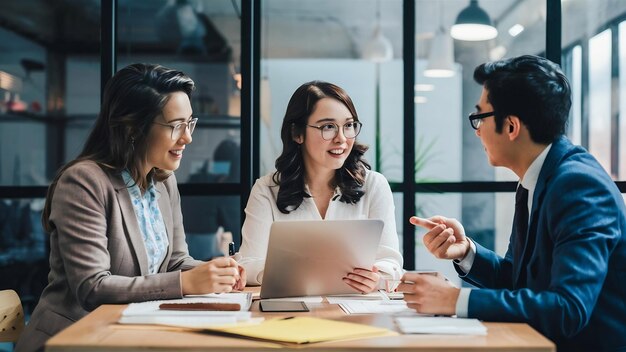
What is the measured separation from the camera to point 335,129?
2.82 m

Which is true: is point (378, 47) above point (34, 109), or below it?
above

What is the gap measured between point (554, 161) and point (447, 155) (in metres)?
1.61

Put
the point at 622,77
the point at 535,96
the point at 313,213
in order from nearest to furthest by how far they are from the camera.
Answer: the point at 535,96 < the point at 313,213 < the point at 622,77

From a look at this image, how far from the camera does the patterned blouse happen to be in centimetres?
231

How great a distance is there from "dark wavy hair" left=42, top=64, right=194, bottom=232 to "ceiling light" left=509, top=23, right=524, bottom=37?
202 cm

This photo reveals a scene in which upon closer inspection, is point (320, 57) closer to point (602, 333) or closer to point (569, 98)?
point (569, 98)

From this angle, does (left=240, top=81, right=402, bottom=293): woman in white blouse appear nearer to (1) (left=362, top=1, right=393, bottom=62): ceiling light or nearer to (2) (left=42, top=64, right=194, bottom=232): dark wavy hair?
(2) (left=42, top=64, right=194, bottom=232): dark wavy hair

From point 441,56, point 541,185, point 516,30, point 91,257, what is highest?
point 516,30

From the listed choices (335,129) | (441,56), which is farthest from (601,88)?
(335,129)

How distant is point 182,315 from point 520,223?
3.57 ft

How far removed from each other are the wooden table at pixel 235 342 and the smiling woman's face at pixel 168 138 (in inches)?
34.6

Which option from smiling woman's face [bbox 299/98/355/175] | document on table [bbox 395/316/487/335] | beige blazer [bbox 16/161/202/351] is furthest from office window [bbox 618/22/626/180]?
beige blazer [bbox 16/161/202/351]

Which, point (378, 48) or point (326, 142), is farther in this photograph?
point (378, 48)

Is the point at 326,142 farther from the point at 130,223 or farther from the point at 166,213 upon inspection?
the point at 130,223
